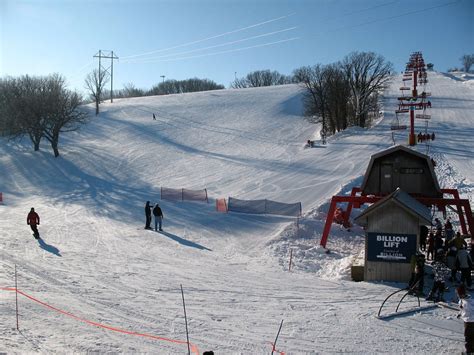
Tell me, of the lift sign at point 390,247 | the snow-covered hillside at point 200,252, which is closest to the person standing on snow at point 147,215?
the snow-covered hillside at point 200,252

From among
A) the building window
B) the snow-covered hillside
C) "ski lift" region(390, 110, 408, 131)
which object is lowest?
the snow-covered hillside

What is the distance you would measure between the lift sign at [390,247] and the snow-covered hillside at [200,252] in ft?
3.56

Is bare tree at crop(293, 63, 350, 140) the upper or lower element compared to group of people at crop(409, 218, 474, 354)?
upper

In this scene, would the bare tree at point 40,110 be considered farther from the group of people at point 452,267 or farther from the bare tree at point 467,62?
the bare tree at point 467,62

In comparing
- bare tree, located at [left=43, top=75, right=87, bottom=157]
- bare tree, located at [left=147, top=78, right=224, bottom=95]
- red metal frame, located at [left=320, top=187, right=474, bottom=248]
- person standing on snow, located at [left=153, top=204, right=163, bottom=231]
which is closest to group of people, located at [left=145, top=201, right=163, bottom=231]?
person standing on snow, located at [left=153, top=204, right=163, bottom=231]

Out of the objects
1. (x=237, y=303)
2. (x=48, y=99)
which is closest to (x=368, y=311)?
(x=237, y=303)

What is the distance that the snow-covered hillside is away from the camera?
1027 cm

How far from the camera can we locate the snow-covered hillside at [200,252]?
10.3 metres

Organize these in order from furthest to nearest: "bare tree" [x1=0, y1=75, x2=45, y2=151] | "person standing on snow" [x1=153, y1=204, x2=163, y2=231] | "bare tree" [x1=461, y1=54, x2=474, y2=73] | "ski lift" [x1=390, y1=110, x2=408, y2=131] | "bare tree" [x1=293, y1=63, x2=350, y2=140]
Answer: "bare tree" [x1=461, y1=54, x2=474, y2=73], "bare tree" [x1=293, y1=63, x2=350, y2=140], "bare tree" [x1=0, y1=75, x2=45, y2=151], "ski lift" [x1=390, y1=110, x2=408, y2=131], "person standing on snow" [x1=153, y1=204, x2=163, y2=231]

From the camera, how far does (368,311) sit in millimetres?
11812

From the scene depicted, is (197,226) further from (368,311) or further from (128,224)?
(368,311)

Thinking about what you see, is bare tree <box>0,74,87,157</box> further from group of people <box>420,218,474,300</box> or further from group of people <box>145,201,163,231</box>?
group of people <box>420,218,474,300</box>

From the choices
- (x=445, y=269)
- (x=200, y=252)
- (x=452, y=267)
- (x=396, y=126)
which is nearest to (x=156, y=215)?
(x=200, y=252)

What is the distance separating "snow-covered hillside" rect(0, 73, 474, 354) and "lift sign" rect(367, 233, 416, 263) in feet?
3.56
